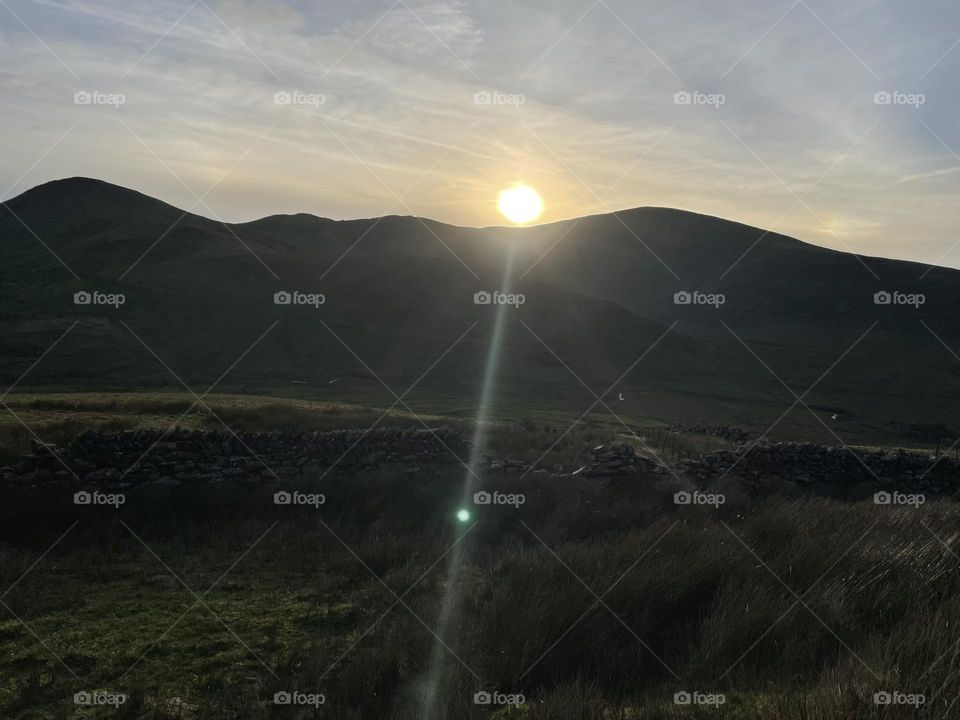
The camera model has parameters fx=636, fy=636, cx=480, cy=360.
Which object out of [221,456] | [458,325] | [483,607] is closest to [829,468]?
[483,607]

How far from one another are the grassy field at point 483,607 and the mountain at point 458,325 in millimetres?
23626

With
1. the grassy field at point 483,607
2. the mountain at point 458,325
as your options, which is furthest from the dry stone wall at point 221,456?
the mountain at point 458,325

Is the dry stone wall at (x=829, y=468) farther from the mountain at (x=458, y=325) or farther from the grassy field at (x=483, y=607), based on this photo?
the mountain at (x=458, y=325)

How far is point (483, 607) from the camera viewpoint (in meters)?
6.92

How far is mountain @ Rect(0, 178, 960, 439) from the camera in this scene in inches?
2121

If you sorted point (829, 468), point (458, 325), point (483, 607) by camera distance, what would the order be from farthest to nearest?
point (458, 325)
point (829, 468)
point (483, 607)

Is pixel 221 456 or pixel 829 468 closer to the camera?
pixel 221 456

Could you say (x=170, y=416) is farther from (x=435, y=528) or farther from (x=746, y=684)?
(x=746, y=684)

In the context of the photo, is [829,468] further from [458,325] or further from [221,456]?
[458,325]

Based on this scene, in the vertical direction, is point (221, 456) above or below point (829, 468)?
above

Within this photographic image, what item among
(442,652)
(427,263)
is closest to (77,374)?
(442,652)

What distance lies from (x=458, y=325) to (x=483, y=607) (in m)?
78.5

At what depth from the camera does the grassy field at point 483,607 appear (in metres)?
5.29

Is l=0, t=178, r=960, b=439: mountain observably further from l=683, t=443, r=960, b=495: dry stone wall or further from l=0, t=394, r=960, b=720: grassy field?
l=0, t=394, r=960, b=720: grassy field
